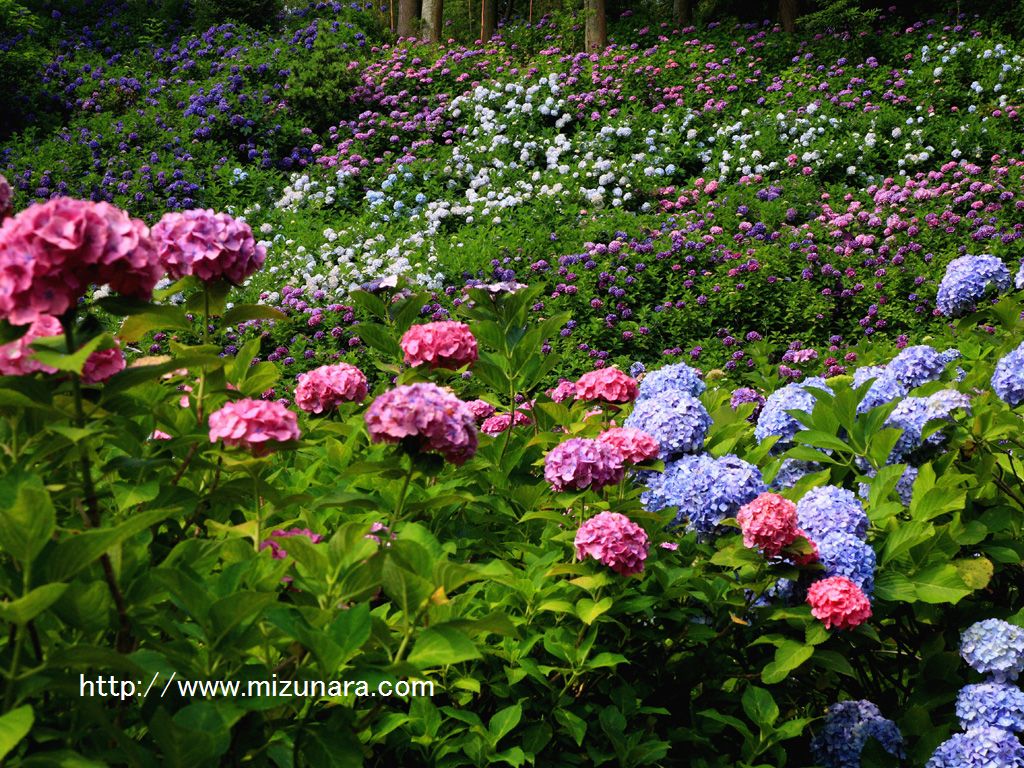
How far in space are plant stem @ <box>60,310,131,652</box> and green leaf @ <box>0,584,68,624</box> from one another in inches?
7.6

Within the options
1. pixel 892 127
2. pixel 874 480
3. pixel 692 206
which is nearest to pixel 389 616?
pixel 874 480

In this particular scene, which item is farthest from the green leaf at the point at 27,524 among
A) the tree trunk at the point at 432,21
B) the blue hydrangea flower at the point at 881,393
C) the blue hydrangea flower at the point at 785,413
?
the tree trunk at the point at 432,21

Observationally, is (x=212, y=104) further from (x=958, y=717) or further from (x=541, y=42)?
(x=958, y=717)

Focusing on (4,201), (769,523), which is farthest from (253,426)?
(769,523)

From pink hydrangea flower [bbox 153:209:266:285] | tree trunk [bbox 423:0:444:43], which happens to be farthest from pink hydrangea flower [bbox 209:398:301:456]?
tree trunk [bbox 423:0:444:43]

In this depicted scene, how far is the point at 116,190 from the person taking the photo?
368 inches

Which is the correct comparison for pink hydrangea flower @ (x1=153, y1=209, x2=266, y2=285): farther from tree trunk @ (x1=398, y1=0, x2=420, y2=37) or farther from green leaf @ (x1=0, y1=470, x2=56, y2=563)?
tree trunk @ (x1=398, y1=0, x2=420, y2=37)

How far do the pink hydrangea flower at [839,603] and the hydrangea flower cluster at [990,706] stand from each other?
0.38 metres

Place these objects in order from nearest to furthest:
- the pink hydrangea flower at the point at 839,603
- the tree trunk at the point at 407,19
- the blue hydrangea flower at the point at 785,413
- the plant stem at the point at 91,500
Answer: the plant stem at the point at 91,500
the pink hydrangea flower at the point at 839,603
the blue hydrangea flower at the point at 785,413
the tree trunk at the point at 407,19

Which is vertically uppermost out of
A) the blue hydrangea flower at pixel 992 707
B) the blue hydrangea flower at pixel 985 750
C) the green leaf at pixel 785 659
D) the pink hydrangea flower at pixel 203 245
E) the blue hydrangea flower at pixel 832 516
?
the pink hydrangea flower at pixel 203 245

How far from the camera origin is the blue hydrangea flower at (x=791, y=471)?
258 centimetres

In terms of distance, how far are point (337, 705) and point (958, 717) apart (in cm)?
133

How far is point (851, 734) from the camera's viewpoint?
212cm

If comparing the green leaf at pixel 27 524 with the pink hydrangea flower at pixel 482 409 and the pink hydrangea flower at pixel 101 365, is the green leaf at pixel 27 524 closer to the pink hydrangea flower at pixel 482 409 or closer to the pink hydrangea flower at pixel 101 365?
the pink hydrangea flower at pixel 101 365
